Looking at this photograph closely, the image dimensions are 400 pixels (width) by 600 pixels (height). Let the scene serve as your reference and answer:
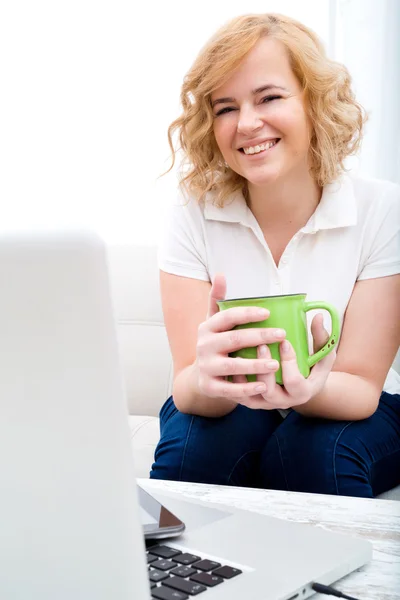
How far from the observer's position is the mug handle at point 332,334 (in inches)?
37.7

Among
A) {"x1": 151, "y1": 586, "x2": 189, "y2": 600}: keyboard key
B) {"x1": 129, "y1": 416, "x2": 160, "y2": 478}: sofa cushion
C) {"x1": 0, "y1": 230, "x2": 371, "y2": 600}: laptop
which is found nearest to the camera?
{"x1": 0, "y1": 230, "x2": 371, "y2": 600}: laptop

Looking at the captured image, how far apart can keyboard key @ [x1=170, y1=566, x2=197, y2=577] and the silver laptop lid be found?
7.4 inches

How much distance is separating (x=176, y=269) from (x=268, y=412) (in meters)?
0.34

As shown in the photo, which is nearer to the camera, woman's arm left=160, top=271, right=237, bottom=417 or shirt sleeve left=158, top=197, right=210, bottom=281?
woman's arm left=160, top=271, right=237, bottom=417

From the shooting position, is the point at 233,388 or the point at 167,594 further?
the point at 233,388

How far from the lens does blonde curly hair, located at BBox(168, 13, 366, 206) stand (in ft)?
4.72

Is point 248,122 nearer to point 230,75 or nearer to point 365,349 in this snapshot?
point 230,75

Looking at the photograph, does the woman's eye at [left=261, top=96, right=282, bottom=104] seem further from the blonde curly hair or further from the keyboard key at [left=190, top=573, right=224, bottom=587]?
the keyboard key at [left=190, top=573, right=224, bottom=587]

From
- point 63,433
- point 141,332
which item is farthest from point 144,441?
point 63,433

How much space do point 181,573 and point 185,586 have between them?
0.02 metres

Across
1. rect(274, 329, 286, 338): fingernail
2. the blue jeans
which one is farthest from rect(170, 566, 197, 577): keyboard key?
the blue jeans


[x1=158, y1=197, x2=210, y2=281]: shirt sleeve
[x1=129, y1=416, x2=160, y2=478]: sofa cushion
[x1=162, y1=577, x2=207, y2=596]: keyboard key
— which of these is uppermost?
[x1=158, y1=197, x2=210, y2=281]: shirt sleeve

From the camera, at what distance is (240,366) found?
0.95 metres

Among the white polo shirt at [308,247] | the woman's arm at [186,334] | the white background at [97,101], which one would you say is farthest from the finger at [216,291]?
the white background at [97,101]
